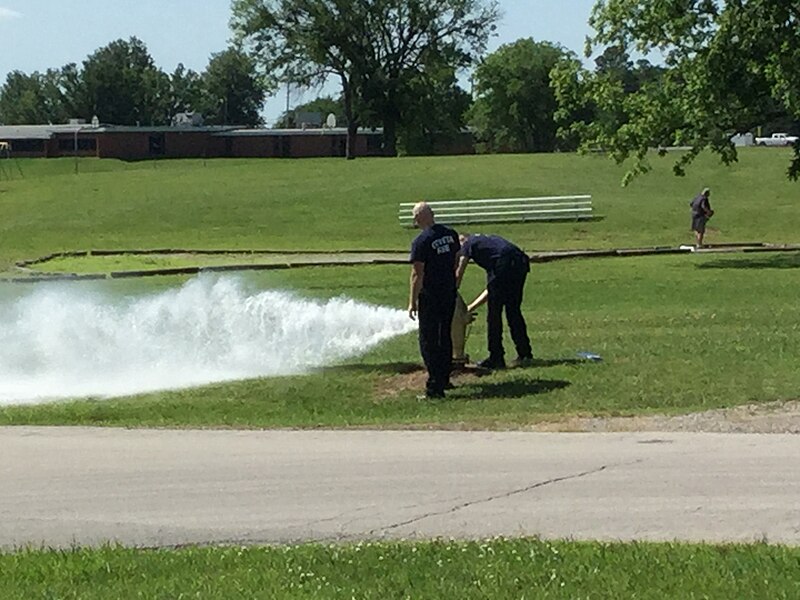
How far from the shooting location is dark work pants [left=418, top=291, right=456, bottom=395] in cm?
1530

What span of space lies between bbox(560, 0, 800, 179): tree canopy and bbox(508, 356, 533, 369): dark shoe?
17.0 m

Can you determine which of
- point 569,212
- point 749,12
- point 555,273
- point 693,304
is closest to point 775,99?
point 749,12

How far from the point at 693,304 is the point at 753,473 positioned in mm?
15036

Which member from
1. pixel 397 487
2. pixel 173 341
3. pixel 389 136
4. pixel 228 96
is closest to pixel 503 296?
pixel 173 341

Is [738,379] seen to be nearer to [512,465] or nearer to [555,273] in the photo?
[512,465]

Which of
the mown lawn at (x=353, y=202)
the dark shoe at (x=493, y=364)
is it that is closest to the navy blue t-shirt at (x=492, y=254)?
the dark shoe at (x=493, y=364)

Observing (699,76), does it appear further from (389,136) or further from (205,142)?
(205,142)

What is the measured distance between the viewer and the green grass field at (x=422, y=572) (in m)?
6.81

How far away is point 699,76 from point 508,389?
20.6 meters

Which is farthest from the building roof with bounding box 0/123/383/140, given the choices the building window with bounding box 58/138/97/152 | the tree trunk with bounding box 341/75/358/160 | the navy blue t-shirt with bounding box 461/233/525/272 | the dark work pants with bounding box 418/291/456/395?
the dark work pants with bounding box 418/291/456/395

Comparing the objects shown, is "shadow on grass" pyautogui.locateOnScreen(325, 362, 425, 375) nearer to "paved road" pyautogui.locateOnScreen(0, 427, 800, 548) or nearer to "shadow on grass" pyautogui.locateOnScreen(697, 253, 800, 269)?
"paved road" pyautogui.locateOnScreen(0, 427, 800, 548)

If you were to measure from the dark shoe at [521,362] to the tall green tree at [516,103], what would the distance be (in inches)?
4383

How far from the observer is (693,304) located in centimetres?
2495

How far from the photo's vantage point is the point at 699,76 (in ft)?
113
